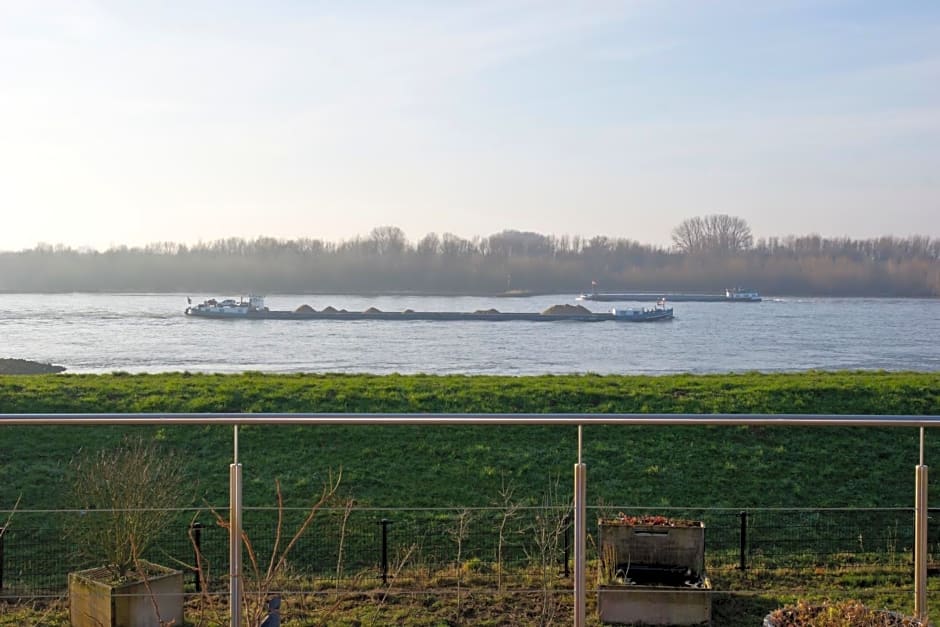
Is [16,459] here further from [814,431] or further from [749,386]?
[749,386]

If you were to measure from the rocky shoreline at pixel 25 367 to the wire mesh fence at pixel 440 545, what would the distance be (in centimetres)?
3194

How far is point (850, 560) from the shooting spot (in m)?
8.31

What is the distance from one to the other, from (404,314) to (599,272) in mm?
42920

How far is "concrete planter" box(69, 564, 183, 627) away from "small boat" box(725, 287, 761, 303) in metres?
120

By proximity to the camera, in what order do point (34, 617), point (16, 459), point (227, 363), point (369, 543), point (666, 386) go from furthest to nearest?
1. point (227, 363)
2. point (666, 386)
3. point (16, 459)
4. point (369, 543)
5. point (34, 617)

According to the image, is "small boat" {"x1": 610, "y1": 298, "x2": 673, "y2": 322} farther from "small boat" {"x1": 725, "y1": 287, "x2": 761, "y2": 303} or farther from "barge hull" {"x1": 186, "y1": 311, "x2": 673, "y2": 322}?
"small boat" {"x1": 725, "y1": 287, "x2": 761, "y2": 303}

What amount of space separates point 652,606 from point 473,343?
54495mm

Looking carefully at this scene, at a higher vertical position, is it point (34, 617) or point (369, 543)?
point (34, 617)

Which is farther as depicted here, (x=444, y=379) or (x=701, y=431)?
(x=444, y=379)

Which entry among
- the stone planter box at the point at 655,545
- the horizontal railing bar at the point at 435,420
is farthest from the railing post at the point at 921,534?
the stone planter box at the point at 655,545

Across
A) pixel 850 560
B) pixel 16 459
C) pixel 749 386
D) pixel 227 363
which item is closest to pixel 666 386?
pixel 749 386

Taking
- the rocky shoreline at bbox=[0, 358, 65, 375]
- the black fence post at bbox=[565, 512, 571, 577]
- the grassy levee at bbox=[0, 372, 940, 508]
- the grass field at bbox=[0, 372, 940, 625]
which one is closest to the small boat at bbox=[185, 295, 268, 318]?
the rocky shoreline at bbox=[0, 358, 65, 375]

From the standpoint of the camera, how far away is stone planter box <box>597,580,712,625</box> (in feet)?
17.3

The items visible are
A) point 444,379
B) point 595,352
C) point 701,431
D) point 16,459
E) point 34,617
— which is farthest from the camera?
point 595,352
